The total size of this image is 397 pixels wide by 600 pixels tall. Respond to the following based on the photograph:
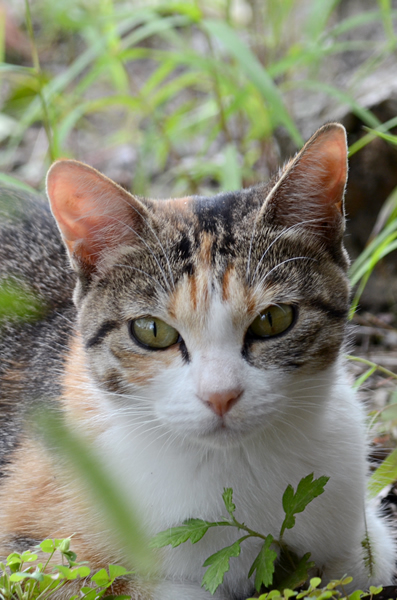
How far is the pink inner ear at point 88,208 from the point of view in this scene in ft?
5.86

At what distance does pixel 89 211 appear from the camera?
6.09 ft

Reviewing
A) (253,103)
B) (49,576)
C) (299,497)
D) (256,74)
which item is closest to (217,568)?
(299,497)

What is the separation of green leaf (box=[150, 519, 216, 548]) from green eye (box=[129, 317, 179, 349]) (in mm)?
468

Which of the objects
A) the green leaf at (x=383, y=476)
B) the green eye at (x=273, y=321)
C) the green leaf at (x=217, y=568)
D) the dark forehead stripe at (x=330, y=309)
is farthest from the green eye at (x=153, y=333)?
the green leaf at (x=383, y=476)

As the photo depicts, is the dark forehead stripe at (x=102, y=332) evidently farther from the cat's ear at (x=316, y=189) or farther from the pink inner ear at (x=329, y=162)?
the pink inner ear at (x=329, y=162)

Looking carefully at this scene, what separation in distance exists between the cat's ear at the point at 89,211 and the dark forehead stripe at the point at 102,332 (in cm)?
21

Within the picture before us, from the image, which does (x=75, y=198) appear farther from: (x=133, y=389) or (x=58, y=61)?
(x=58, y=61)

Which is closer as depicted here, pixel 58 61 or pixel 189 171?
pixel 189 171

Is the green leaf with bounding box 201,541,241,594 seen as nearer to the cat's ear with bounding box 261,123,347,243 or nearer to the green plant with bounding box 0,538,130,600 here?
the green plant with bounding box 0,538,130,600

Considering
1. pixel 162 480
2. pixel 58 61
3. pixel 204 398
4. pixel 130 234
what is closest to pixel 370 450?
pixel 162 480

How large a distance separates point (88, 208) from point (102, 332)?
372mm

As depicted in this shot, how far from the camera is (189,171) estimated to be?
449cm

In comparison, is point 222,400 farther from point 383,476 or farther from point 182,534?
point 383,476

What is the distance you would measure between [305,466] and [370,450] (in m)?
0.43
